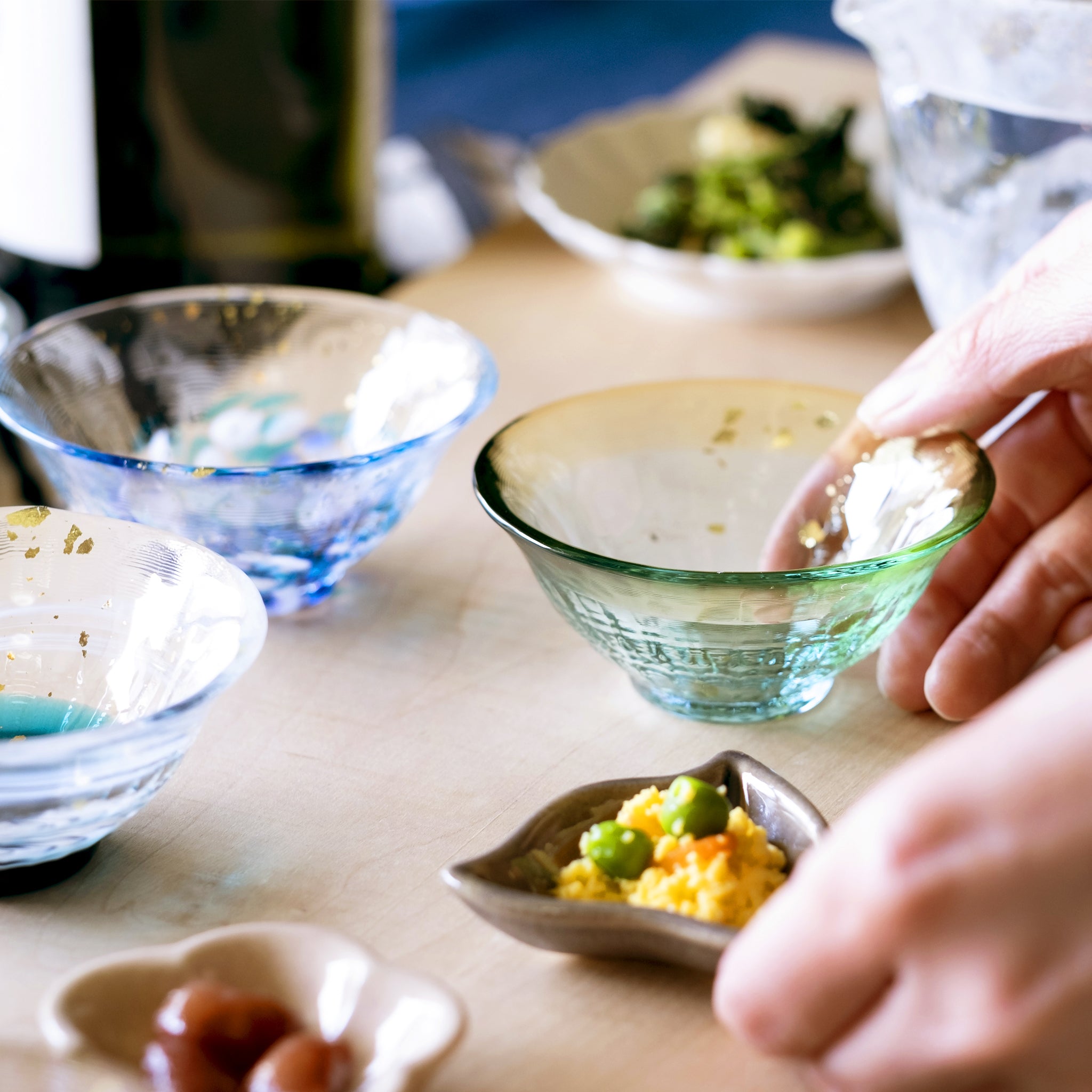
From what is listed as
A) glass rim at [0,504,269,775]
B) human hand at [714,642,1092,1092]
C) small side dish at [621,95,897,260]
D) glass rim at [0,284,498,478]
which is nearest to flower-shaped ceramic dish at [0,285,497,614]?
glass rim at [0,284,498,478]

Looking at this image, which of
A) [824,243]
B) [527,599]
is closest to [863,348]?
[824,243]

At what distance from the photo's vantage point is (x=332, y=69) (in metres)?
1.17

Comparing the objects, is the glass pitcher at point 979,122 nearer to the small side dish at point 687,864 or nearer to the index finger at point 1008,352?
the index finger at point 1008,352

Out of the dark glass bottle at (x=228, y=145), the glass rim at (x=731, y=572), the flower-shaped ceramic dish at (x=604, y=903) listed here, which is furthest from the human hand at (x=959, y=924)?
the dark glass bottle at (x=228, y=145)

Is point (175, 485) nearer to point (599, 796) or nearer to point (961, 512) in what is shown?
point (599, 796)

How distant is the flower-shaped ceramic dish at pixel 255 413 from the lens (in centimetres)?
65

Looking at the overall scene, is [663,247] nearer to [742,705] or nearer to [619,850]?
[742,705]

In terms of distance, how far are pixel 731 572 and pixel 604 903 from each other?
0.58 feet

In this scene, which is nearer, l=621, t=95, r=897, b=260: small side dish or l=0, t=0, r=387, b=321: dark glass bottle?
l=0, t=0, r=387, b=321: dark glass bottle

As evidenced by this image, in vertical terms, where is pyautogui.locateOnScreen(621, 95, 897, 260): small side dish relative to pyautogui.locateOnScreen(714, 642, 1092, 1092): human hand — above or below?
below

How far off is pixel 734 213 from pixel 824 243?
9cm

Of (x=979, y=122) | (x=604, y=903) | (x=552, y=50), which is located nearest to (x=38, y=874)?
(x=604, y=903)

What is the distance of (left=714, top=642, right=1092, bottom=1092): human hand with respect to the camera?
1.15ft

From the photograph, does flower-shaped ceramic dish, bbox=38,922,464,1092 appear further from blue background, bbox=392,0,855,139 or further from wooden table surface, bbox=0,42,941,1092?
blue background, bbox=392,0,855,139
